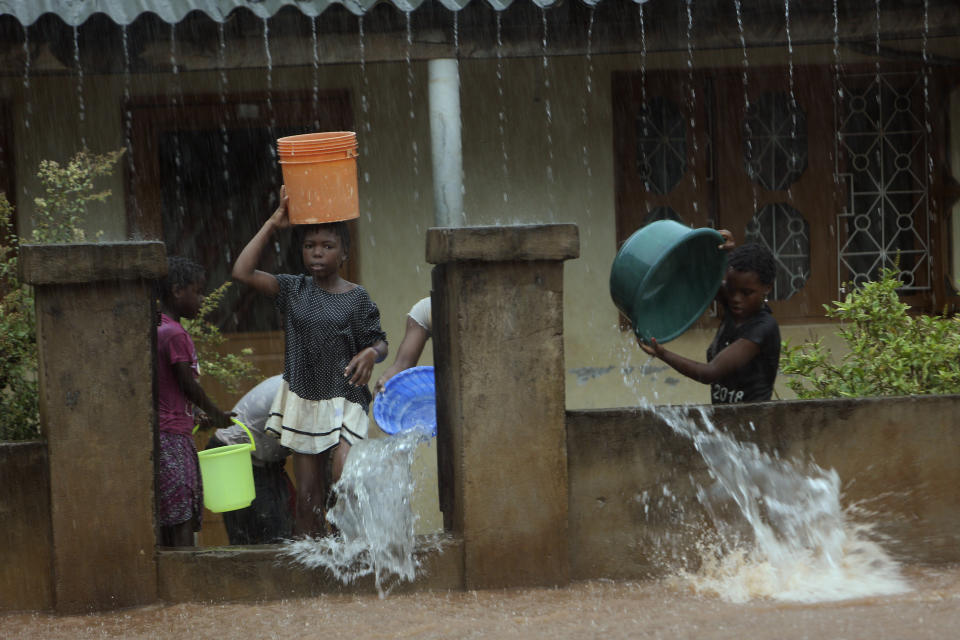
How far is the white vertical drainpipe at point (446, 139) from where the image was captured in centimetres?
602

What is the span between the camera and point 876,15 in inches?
244

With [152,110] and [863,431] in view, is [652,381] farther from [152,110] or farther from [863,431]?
[152,110]

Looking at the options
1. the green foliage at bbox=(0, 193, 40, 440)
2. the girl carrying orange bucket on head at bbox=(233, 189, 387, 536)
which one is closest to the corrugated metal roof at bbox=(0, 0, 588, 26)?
the girl carrying orange bucket on head at bbox=(233, 189, 387, 536)

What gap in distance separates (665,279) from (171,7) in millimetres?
2906


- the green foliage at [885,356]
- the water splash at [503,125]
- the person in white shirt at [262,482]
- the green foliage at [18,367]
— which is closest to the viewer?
the green foliage at [18,367]

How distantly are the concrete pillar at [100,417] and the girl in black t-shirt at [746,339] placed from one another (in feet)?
6.41

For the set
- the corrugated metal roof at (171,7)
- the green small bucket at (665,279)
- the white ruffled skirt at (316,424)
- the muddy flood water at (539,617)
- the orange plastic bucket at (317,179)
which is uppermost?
the corrugated metal roof at (171,7)

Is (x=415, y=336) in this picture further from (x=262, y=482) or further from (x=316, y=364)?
(x=262, y=482)

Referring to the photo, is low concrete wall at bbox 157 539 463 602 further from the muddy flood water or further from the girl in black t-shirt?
the girl in black t-shirt

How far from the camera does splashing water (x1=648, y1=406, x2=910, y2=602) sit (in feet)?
13.8

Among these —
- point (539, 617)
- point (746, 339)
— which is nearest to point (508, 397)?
point (539, 617)

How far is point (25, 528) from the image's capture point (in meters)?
3.98

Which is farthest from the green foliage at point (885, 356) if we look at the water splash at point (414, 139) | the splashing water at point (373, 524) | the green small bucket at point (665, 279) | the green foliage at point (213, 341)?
the water splash at point (414, 139)

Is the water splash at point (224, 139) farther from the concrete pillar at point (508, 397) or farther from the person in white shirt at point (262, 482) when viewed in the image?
the concrete pillar at point (508, 397)
